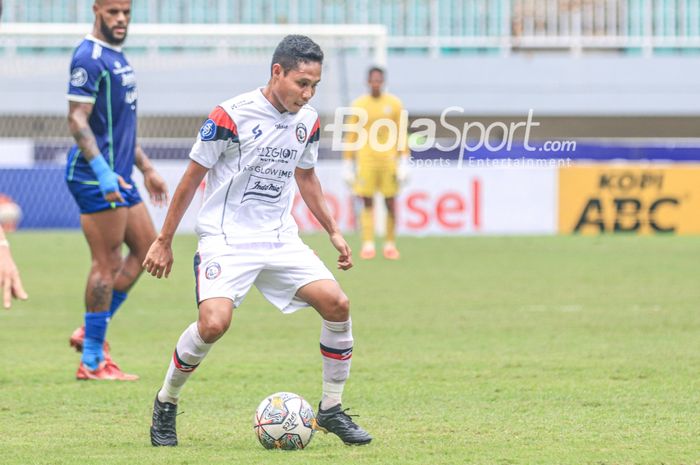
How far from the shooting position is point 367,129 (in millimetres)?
16703

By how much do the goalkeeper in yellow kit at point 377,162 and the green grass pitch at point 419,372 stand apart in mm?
1974

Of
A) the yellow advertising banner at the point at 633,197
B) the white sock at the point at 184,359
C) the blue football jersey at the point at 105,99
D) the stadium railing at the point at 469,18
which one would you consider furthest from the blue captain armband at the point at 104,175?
the stadium railing at the point at 469,18

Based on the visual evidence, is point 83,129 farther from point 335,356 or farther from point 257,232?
point 335,356

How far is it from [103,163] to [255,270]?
6.82ft

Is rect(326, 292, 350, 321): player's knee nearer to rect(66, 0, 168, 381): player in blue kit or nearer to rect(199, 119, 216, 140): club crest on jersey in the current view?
rect(199, 119, 216, 140): club crest on jersey

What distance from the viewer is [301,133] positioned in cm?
570

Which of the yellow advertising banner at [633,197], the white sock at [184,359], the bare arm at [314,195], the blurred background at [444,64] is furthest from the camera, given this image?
the blurred background at [444,64]

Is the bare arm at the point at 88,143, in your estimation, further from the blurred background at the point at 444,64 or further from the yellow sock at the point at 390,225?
the blurred background at the point at 444,64

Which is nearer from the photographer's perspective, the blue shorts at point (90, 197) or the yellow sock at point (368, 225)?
the blue shorts at point (90, 197)

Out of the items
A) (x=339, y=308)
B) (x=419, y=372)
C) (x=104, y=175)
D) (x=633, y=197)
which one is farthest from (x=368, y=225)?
(x=339, y=308)

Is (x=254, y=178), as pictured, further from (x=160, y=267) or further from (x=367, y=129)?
(x=367, y=129)

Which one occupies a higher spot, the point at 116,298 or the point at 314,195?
the point at 314,195

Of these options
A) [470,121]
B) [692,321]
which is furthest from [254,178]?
[470,121]

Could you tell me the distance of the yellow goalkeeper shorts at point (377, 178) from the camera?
16891 mm
